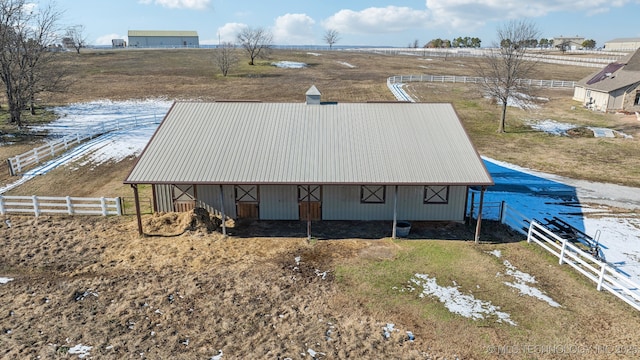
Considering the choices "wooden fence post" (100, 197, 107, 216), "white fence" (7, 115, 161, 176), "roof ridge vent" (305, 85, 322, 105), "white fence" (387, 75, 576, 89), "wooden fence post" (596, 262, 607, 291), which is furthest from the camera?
"white fence" (387, 75, 576, 89)

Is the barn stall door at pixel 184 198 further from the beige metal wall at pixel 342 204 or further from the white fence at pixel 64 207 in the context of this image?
the white fence at pixel 64 207

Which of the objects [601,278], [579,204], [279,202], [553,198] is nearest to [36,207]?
[279,202]

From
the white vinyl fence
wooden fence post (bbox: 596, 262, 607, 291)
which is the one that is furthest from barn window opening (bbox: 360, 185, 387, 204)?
wooden fence post (bbox: 596, 262, 607, 291)

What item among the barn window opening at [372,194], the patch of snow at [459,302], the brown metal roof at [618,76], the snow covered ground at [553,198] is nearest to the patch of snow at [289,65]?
the brown metal roof at [618,76]

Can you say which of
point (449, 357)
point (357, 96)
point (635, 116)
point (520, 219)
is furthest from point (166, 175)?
point (635, 116)

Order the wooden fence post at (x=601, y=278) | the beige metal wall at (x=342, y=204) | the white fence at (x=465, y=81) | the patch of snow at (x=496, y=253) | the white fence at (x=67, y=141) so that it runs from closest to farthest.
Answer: the wooden fence post at (x=601, y=278), the patch of snow at (x=496, y=253), the beige metal wall at (x=342, y=204), the white fence at (x=67, y=141), the white fence at (x=465, y=81)

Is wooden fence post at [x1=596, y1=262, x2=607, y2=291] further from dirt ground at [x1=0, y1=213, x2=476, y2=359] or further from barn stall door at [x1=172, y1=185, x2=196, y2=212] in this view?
barn stall door at [x1=172, y1=185, x2=196, y2=212]
